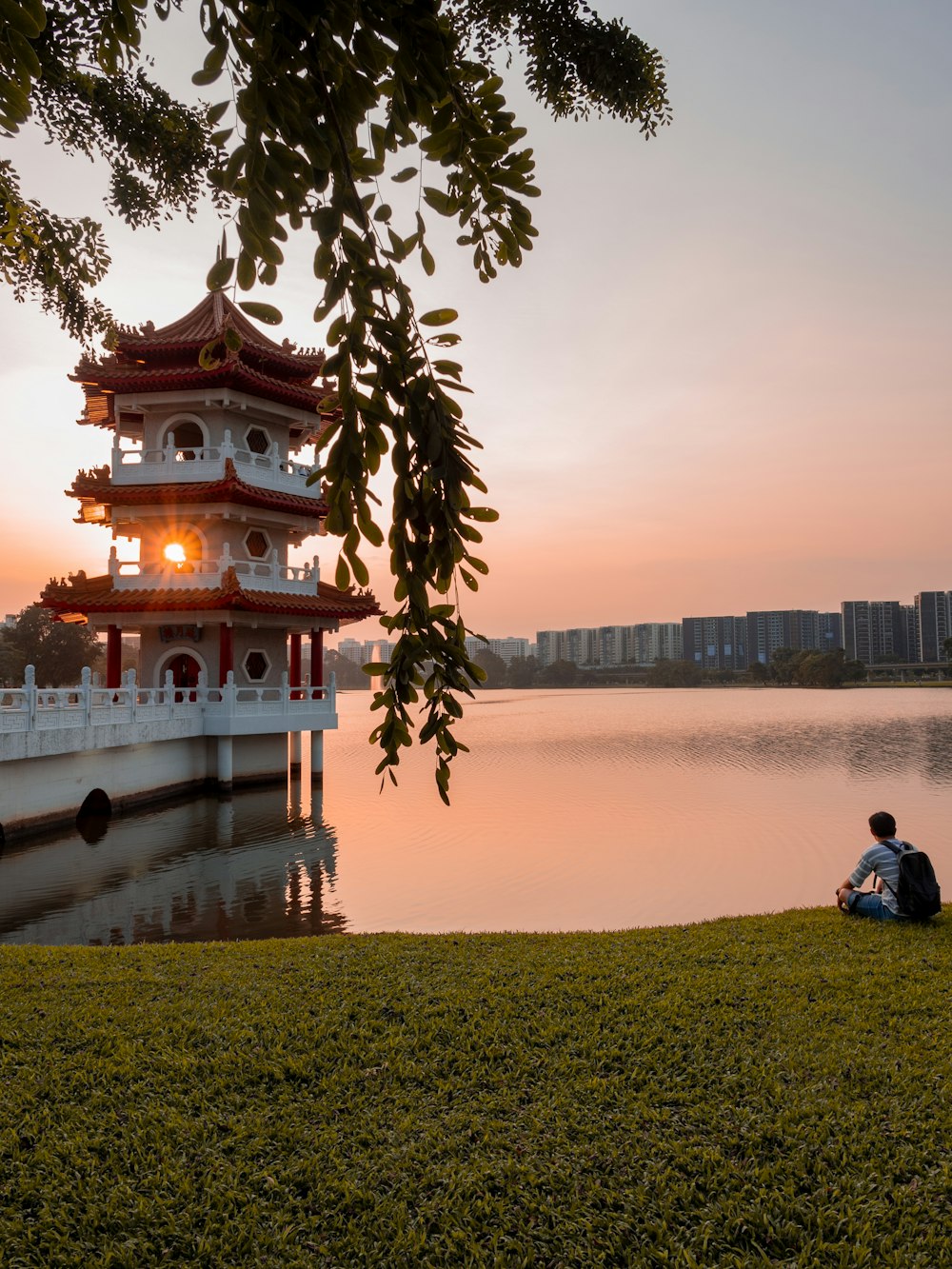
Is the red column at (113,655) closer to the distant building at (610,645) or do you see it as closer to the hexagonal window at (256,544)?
the hexagonal window at (256,544)

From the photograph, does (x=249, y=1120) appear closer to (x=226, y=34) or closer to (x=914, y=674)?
(x=226, y=34)

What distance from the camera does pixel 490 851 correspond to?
44.4ft

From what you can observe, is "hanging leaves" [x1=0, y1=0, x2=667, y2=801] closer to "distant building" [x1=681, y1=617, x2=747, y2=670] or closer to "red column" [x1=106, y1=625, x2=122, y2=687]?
"red column" [x1=106, y1=625, x2=122, y2=687]

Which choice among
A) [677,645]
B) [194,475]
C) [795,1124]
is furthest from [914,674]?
[795,1124]

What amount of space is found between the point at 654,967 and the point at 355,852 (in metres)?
8.82

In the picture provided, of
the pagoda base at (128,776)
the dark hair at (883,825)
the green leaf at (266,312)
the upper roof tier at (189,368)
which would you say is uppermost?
the upper roof tier at (189,368)

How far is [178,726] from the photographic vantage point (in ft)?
56.1

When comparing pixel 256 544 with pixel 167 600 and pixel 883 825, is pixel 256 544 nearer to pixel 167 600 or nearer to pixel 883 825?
pixel 167 600

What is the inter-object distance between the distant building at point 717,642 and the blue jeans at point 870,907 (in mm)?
148197

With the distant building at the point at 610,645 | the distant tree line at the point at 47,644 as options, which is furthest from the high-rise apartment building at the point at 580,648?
the distant tree line at the point at 47,644

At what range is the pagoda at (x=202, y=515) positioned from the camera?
58.8 ft

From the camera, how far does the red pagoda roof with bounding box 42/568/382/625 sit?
17.2 m

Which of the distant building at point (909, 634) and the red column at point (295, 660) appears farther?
the distant building at point (909, 634)

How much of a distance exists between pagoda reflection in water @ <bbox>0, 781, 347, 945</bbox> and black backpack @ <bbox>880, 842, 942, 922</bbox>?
228 inches
